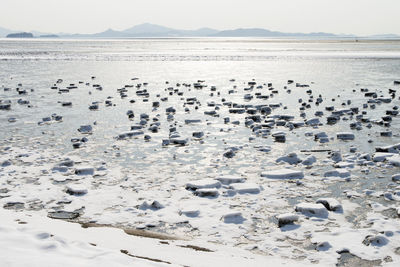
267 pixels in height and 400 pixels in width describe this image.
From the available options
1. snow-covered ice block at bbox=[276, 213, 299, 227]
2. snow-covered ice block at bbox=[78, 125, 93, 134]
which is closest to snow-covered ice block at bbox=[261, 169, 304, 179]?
snow-covered ice block at bbox=[276, 213, 299, 227]

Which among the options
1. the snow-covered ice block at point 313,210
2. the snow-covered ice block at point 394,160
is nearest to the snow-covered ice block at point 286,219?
the snow-covered ice block at point 313,210

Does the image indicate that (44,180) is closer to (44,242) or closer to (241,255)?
(44,242)

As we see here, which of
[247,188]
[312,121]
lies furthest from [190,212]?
[312,121]

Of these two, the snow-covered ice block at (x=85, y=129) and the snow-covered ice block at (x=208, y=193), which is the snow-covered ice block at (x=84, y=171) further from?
the snow-covered ice block at (x=85, y=129)

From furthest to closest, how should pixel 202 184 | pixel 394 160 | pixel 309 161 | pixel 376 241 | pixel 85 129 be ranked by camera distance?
pixel 85 129 → pixel 309 161 → pixel 394 160 → pixel 202 184 → pixel 376 241

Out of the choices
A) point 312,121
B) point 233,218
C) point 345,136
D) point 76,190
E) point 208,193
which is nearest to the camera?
point 233,218

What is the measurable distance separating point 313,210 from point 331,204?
450 millimetres

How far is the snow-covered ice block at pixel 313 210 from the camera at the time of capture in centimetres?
733

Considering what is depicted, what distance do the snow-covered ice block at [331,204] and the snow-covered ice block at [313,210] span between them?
19 centimetres

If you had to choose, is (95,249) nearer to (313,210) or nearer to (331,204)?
(313,210)

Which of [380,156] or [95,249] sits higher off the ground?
Answer: [380,156]

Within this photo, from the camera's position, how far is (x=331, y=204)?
24.8 ft

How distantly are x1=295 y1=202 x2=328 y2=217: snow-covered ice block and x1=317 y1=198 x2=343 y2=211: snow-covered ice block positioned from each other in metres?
0.19

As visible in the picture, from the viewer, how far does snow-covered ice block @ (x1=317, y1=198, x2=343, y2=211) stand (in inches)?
296
